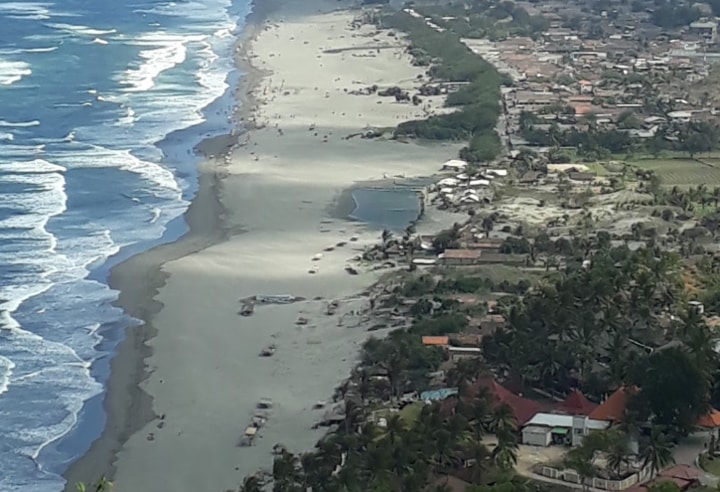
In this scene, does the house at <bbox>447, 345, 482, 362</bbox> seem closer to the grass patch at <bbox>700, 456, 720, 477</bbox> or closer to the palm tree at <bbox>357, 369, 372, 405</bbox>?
the palm tree at <bbox>357, 369, 372, 405</bbox>

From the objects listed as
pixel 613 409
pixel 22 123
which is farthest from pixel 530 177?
pixel 613 409

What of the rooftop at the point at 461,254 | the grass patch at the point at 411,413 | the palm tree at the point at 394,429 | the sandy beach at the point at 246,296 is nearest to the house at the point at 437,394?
the grass patch at the point at 411,413

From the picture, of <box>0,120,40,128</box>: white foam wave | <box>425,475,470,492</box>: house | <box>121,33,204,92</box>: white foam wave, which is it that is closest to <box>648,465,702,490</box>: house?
<box>425,475,470,492</box>: house

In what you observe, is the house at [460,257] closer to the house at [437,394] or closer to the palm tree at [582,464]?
the house at [437,394]

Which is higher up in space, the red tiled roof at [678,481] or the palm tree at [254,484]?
the red tiled roof at [678,481]

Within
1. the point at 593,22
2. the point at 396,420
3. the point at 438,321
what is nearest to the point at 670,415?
the point at 396,420

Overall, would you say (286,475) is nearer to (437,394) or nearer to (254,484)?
(254,484)
